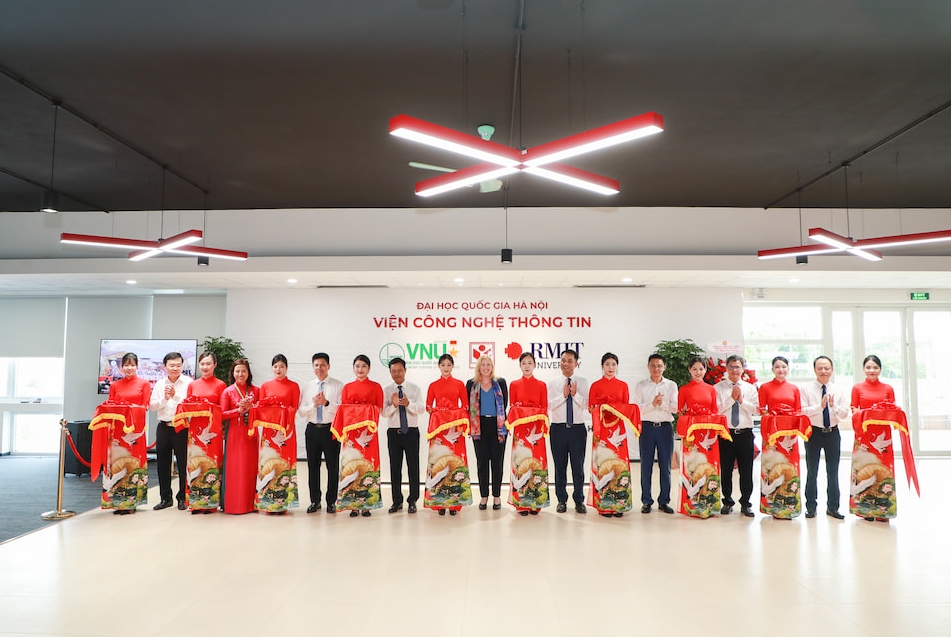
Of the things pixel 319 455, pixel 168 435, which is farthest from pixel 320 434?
pixel 168 435

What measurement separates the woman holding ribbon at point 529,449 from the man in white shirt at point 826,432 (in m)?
2.58

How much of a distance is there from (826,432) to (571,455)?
2.54 metres

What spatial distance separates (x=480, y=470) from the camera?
6.06m

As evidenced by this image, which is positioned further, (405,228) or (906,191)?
(405,228)

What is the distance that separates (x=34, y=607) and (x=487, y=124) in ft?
15.9

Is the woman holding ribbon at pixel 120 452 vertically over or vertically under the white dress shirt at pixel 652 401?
under

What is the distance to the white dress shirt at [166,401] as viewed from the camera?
6.07 metres

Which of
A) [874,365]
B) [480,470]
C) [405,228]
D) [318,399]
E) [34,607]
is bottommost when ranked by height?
[34,607]

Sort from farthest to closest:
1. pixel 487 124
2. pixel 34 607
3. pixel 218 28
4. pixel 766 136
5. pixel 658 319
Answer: pixel 658 319 < pixel 766 136 < pixel 487 124 < pixel 218 28 < pixel 34 607

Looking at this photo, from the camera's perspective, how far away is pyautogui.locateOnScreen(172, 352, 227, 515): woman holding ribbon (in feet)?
18.9

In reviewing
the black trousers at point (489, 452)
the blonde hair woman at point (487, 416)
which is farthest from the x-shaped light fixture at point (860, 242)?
the black trousers at point (489, 452)

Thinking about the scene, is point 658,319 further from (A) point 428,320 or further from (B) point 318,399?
(B) point 318,399

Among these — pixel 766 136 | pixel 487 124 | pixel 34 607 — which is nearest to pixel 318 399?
pixel 34 607

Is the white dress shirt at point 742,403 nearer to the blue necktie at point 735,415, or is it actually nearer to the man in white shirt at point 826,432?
the blue necktie at point 735,415
